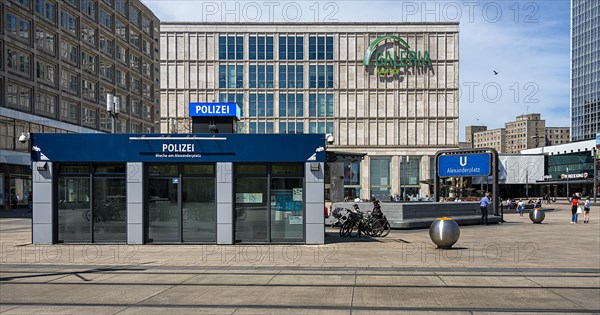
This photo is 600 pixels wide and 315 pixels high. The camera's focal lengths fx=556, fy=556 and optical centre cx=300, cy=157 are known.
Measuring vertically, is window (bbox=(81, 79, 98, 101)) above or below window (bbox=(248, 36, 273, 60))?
below

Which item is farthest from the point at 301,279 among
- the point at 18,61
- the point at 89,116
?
the point at 89,116

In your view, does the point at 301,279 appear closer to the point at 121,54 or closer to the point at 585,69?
the point at 121,54

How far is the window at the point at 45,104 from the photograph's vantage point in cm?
5860

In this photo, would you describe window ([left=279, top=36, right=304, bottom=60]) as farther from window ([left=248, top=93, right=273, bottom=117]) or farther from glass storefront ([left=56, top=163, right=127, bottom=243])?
glass storefront ([left=56, top=163, right=127, bottom=243])

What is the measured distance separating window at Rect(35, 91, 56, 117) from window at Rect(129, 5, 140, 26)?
80.6 feet

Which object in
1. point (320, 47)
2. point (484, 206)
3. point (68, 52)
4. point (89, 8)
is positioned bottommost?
point (484, 206)

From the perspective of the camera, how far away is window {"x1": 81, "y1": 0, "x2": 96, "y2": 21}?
2659 inches

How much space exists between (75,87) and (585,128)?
145 m

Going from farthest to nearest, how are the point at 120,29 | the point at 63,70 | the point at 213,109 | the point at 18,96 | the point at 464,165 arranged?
the point at 120,29 < the point at 63,70 < the point at 18,96 < the point at 464,165 < the point at 213,109

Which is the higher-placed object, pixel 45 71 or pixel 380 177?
pixel 45 71

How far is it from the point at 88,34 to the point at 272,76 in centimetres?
2757

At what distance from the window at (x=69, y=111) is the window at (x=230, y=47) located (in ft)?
82.9

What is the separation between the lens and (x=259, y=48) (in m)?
85.0

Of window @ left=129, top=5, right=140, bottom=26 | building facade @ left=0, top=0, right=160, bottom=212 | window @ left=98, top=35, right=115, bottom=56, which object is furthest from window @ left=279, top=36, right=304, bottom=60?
window @ left=98, top=35, right=115, bottom=56
